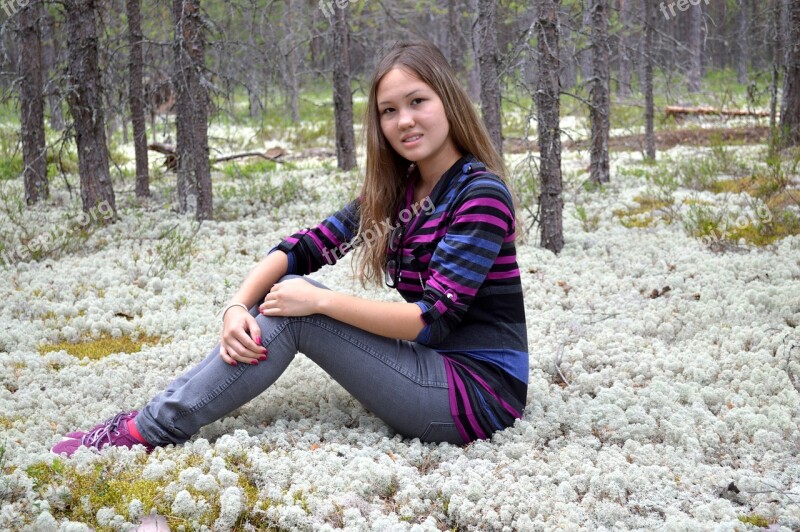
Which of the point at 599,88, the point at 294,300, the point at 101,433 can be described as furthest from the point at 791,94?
the point at 101,433

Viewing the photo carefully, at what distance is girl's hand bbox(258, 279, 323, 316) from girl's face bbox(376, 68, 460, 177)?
73 cm

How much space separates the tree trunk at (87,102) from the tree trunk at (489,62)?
4205 millimetres

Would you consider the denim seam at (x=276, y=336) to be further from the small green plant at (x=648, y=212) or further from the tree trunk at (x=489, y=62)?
the tree trunk at (x=489, y=62)

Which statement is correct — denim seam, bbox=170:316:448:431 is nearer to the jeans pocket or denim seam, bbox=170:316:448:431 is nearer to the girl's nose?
the jeans pocket

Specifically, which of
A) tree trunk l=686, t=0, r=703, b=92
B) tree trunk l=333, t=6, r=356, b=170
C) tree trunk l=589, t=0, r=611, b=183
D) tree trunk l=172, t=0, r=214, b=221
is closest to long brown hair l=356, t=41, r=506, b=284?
tree trunk l=172, t=0, r=214, b=221

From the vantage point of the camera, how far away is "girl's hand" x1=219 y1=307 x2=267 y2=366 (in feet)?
9.55

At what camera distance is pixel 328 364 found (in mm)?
3051

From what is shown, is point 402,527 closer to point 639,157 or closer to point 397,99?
point 397,99

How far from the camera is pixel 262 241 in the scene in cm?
728

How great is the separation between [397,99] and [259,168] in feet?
32.0

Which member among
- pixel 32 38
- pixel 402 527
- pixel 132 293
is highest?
pixel 32 38

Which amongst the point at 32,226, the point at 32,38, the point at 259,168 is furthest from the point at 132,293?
the point at 259,168

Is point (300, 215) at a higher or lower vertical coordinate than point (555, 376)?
higher

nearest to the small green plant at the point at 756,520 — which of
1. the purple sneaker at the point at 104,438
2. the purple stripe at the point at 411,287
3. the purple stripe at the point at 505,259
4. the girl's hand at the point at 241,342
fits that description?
the purple stripe at the point at 505,259
